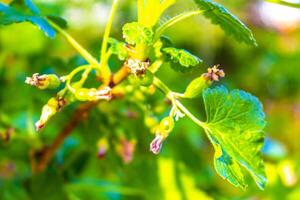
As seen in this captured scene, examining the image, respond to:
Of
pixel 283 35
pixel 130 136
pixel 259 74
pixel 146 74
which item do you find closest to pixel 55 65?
pixel 130 136

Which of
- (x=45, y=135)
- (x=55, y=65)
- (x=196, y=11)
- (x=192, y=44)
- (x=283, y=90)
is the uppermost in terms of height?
(x=196, y=11)

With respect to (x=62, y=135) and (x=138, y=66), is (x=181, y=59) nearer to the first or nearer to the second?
(x=138, y=66)

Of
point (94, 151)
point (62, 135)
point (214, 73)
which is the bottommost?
point (94, 151)

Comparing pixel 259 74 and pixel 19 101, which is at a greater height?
pixel 19 101

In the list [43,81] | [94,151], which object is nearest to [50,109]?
[43,81]

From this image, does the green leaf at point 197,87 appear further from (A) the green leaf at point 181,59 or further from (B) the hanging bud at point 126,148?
(B) the hanging bud at point 126,148

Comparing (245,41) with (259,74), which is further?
(259,74)

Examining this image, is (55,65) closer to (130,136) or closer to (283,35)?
(130,136)

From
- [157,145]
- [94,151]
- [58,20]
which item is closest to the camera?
[157,145]
